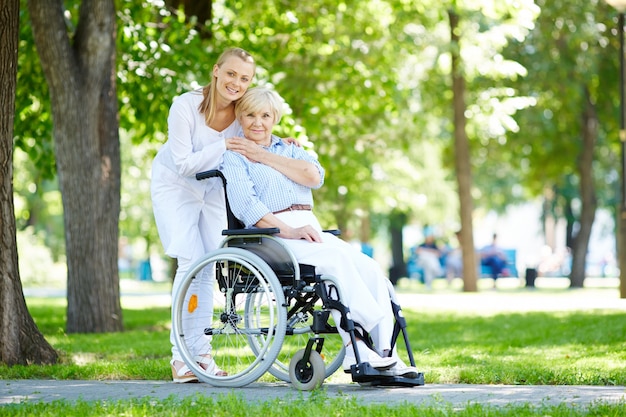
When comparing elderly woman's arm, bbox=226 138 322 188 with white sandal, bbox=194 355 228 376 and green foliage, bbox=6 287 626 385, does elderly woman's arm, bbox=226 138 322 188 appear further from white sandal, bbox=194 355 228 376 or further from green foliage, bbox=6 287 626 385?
green foliage, bbox=6 287 626 385

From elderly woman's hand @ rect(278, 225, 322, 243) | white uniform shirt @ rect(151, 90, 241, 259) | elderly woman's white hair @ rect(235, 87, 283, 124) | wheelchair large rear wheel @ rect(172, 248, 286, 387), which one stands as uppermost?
elderly woman's white hair @ rect(235, 87, 283, 124)

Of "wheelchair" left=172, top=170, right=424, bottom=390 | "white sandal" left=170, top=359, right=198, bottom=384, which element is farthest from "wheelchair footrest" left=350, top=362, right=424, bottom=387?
"white sandal" left=170, top=359, right=198, bottom=384

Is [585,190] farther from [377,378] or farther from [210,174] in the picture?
[377,378]

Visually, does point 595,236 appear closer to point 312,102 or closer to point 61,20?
point 312,102

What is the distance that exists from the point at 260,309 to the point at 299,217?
2.17 feet

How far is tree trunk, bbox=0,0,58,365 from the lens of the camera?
22.5 ft

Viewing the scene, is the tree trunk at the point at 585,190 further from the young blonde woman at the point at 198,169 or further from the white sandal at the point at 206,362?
the white sandal at the point at 206,362

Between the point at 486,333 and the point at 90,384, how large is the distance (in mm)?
4973

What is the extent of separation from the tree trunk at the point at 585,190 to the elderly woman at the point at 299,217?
815 inches

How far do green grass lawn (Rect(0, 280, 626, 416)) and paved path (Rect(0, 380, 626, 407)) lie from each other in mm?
353

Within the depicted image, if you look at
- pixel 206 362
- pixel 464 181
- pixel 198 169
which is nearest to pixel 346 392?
pixel 206 362

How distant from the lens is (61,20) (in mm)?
9797

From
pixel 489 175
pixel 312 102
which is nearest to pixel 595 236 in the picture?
pixel 489 175

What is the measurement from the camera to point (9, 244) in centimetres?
691
